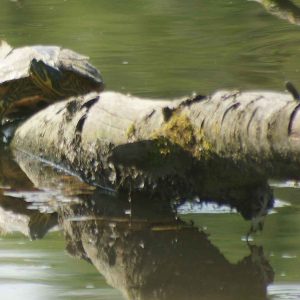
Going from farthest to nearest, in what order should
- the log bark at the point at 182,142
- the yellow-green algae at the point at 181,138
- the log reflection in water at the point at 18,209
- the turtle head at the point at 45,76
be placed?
the turtle head at the point at 45,76
the log reflection in water at the point at 18,209
the yellow-green algae at the point at 181,138
the log bark at the point at 182,142

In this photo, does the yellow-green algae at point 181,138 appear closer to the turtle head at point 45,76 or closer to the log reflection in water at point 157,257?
the log reflection in water at point 157,257

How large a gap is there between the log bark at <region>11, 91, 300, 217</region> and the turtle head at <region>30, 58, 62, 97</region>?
74 cm

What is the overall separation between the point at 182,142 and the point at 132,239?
0.41 meters

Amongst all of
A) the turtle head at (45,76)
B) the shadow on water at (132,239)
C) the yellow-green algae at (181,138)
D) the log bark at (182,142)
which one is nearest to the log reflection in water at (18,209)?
the shadow on water at (132,239)

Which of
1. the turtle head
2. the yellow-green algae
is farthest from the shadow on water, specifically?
the turtle head

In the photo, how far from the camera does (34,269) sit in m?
3.45

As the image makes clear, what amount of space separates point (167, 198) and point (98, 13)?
581 cm

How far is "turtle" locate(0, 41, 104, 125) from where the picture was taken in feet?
18.9

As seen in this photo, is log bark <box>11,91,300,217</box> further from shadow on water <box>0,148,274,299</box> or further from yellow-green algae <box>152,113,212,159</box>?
shadow on water <box>0,148,274,299</box>

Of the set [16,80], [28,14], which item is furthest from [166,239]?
[28,14]

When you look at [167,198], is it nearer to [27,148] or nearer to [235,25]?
[27,148]

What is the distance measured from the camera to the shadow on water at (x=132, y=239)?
328 centimetres

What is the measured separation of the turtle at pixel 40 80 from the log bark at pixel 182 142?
803mm

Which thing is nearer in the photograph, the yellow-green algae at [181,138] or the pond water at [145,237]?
the pond water at [145,237]
